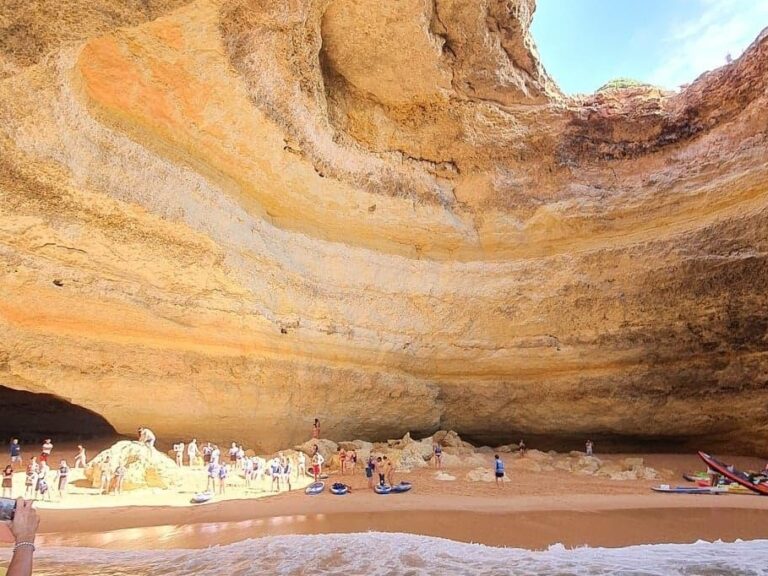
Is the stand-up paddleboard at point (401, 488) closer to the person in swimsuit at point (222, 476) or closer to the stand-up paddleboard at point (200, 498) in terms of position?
the person in swimsuit at point (222, 476)

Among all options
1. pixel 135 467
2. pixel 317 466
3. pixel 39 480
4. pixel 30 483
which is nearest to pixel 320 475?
pixel 317 466

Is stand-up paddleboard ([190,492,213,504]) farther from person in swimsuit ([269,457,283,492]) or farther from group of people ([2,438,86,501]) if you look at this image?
group of people ([2,438,86,501])

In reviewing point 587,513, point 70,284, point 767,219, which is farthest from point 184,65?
point 767,219

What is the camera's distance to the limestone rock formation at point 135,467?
8.55 meters

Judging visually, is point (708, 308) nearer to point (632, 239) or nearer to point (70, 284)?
point (632, 239)

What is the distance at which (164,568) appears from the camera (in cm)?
494

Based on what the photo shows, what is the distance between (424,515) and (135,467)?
16.4 ft

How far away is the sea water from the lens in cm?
486

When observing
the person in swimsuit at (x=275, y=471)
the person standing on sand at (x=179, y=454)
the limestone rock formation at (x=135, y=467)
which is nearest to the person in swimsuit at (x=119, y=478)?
the limestone rock formation at (x=135, y=467)

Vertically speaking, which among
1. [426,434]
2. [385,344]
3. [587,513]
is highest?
[385,344]

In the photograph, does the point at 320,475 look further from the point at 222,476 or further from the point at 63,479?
the point at 63,479

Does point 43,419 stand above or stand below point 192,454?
above

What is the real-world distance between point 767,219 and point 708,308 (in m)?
2.22

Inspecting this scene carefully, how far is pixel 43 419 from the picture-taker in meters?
12.6
